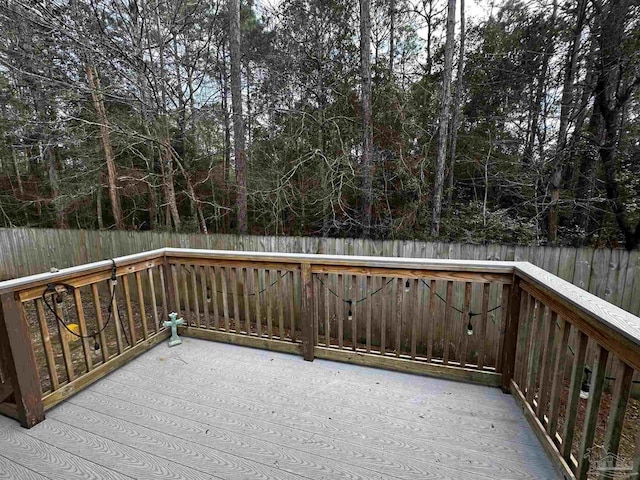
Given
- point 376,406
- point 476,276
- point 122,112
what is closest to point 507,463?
point 376,406

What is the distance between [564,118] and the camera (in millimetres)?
5211

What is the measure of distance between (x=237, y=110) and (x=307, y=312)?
5.09 metres

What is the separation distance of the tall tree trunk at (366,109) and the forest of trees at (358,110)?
0.04 m

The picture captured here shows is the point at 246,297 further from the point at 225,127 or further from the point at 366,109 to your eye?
the point at 225,127

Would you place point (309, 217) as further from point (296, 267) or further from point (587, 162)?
point (587, 162)

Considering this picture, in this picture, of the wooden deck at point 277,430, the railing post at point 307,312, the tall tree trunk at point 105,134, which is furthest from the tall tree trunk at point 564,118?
the tall tree trunk at point 105,134

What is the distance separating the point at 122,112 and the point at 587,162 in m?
9.49

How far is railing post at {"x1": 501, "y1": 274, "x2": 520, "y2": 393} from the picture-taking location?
74.7 inches

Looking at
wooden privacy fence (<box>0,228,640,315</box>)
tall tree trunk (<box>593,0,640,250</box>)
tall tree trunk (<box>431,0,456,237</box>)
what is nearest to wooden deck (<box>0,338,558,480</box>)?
wooden privacy fence (<box>0,228,640,315</box>)

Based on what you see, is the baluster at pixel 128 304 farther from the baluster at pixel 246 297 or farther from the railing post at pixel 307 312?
the railing post at pixel 307 312

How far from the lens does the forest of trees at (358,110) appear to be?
4801 mm

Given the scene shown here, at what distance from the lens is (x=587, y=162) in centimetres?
560

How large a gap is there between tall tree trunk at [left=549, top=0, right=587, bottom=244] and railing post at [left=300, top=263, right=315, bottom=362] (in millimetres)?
5186

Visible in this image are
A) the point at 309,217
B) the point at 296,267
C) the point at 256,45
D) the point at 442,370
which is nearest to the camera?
the point at 442,370
